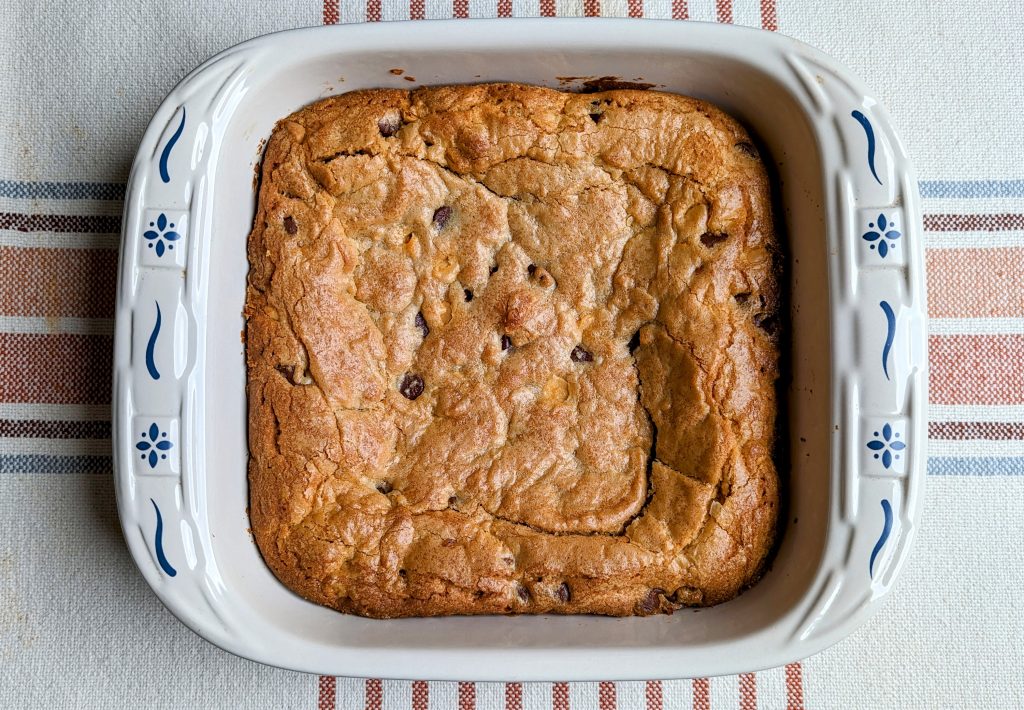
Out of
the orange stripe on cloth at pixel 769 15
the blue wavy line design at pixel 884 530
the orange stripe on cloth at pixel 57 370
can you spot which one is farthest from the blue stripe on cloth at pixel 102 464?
the orange stripe on cloth at pixel 769 15

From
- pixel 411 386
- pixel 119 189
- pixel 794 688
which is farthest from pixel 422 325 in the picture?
pixel 794 688

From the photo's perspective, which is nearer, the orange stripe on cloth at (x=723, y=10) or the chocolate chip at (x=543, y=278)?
the chocolate chip at (x=543, y=278)

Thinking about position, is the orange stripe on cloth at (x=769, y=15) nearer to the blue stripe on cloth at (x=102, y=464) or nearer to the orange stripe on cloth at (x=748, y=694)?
the blue stripe on cloth at (x=102, y=464)

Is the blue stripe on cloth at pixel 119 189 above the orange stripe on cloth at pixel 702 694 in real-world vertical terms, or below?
above

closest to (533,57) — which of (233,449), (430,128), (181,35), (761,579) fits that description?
(430,128)

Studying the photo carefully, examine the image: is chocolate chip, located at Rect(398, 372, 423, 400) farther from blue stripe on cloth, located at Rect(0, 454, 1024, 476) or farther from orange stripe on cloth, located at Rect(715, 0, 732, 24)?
orange stripe on cloth, located at Rect(715, 0, 732, 24)

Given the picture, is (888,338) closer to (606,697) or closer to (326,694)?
(606,697)
